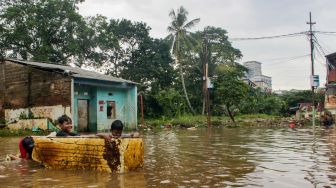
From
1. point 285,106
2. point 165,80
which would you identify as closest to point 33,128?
point 165,80

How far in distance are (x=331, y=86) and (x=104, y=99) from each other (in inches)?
856

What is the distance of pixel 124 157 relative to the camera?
720 centimetres

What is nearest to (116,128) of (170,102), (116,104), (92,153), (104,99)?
(92,153)

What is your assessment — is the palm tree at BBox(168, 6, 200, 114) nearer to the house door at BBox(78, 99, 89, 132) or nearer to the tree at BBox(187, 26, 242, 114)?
the tree at BBox(187, 26, 242, 114)

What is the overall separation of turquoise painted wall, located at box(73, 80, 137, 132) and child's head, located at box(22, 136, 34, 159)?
12726 millimetres

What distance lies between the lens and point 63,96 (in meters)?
21.7

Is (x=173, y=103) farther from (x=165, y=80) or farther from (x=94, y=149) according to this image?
(x=94, y=149)

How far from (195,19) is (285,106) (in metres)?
16.9

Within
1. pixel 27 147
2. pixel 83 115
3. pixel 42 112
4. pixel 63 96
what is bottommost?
pixel 27 147

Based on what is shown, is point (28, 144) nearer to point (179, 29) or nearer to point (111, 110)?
point (111, 110)

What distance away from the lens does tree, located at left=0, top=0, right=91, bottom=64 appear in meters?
33.2

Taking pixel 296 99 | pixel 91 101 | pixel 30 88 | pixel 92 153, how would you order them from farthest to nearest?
pixel 296 99, pixel 91 101, pixel 30 88, pixel 92 153

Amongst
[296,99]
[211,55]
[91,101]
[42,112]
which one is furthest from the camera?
[296,99]

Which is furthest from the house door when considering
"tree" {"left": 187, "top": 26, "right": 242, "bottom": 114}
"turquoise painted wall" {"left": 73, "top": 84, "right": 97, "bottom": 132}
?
"tree" {"left": 187, "top": 26, "right": 242, "bottom": 114}
